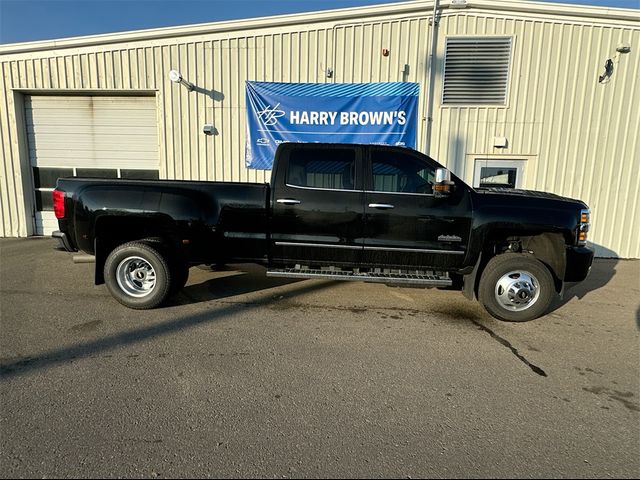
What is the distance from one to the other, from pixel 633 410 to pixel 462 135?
6443 millimetres

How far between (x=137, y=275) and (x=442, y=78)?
7.18 m

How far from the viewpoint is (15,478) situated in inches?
76.5

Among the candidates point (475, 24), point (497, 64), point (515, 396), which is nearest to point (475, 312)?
point (515, 396)

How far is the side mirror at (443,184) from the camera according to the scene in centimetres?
402

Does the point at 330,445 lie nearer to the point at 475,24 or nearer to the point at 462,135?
the point at 462,135

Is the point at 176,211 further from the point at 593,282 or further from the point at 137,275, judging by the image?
the point at 593,282

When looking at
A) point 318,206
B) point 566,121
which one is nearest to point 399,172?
point 318,206

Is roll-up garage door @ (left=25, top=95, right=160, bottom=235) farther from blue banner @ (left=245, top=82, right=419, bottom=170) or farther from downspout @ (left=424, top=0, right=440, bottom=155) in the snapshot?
downspout @ (left=424, top=0, right=440, bottom=155)

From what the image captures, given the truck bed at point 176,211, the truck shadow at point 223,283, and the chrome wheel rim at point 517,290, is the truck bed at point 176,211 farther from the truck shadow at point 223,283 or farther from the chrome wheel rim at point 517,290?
the chrome wheel rim at point 517,290

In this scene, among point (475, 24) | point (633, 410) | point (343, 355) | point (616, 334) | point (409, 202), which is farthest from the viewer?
point (475, 24)

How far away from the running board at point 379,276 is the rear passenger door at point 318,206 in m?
0.12

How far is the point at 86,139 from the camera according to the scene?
8.84 m

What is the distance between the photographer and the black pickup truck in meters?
4.30

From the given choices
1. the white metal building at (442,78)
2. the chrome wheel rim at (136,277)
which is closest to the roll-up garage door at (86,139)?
the white metal building at (442,78)
